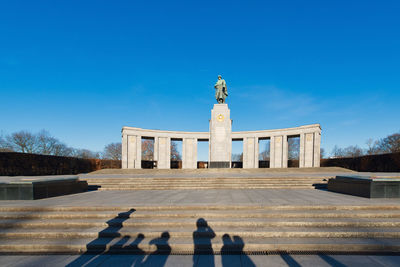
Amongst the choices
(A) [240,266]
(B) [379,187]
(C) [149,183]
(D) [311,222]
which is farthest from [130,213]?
(B) [379,187]

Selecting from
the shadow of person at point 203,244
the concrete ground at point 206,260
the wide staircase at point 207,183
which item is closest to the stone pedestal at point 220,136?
the wide staircase at point 207,183

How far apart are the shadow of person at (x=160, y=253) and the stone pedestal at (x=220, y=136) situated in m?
22.3

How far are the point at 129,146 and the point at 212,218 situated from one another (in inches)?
1489

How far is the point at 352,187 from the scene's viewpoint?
378 inches

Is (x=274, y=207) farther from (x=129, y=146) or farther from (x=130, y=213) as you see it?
(x=129, y=146)

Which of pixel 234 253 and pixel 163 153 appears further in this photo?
pixel 163 153

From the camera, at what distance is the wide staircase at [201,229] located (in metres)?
4.77

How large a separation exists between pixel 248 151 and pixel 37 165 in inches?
1519

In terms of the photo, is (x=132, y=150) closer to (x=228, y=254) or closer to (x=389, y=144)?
(x=228, y=254)

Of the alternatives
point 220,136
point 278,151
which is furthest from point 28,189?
point 278,151

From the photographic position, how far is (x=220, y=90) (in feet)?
96.5

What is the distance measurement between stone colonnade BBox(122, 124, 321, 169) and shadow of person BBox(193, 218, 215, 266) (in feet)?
123

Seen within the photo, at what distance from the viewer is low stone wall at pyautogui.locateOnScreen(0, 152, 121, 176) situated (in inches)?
791

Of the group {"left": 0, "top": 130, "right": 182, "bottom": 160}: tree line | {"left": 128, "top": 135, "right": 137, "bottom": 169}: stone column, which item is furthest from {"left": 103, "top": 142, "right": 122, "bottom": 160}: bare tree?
{"left": 128, "top": 135, "right": 137, "bottom": 169}: stone column
